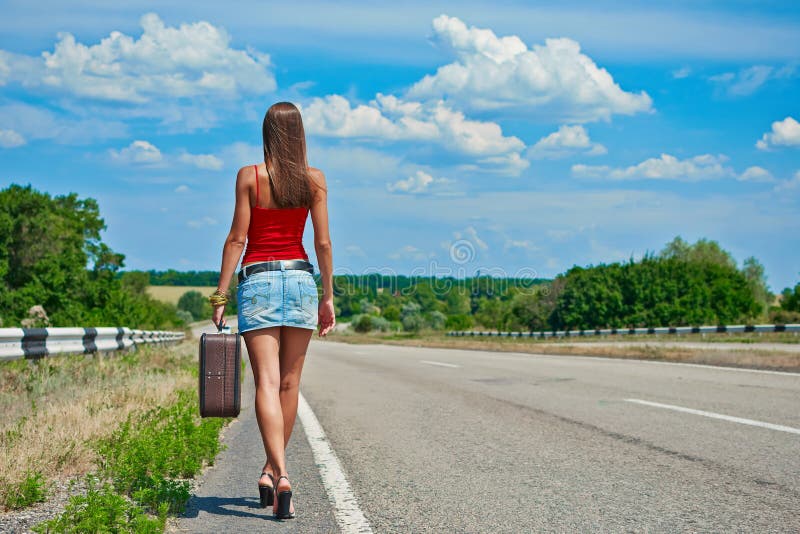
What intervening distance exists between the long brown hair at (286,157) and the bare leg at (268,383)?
79cm

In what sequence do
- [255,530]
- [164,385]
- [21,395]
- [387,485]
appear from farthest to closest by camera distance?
[164,385]
[21,395]
[387,485]
[255,530]

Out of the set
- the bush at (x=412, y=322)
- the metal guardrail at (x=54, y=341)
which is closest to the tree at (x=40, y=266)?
the metal guardrail at (x=54, y=341)

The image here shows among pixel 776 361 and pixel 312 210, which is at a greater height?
pixel 312 210

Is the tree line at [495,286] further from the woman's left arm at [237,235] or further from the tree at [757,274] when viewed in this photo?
the tree at [757,274]

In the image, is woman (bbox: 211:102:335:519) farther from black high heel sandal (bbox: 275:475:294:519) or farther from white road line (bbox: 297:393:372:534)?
white road line (bbox: 297:393:372:534)

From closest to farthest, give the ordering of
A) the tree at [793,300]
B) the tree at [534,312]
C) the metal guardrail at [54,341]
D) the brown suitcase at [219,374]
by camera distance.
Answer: the brown suitcase at [219,374]
the metal guardrail at [54,341]
the tree at [793,300]
the tree at [534,312]

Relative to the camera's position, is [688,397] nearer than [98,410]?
No

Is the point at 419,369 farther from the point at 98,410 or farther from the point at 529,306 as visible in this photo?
the point at 529,306

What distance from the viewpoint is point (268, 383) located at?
4.75 meters

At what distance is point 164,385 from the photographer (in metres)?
10.0

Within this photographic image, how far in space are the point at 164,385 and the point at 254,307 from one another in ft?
19.5

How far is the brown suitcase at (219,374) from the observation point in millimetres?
4629

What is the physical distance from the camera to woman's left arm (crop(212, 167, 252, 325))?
15.4 feet

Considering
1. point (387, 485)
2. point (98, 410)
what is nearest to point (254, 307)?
point (387, 485)
